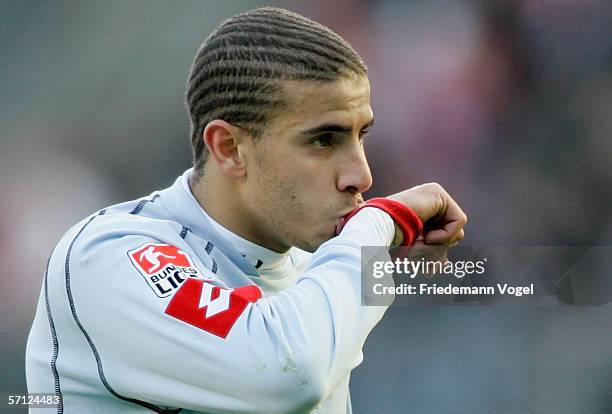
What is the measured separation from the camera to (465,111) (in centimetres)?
466

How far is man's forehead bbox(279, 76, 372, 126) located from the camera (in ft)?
6.19

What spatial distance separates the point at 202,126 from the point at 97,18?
9.73ft

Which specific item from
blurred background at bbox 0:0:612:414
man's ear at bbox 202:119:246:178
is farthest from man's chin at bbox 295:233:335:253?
blurred background at bbox 0:0:612:414

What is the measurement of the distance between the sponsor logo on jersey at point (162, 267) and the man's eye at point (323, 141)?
0.39 m

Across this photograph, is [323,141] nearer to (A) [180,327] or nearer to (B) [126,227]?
(B) [126,227]

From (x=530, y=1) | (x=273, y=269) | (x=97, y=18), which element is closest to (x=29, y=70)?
(x=97, y=18)

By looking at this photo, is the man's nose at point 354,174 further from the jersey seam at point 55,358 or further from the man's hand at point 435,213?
the jersey seam at point 55,358

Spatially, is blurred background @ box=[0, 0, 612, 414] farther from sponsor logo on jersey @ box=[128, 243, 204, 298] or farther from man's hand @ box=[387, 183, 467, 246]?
sponsor logo on jersey @ box=[128, 243, 204, 298]

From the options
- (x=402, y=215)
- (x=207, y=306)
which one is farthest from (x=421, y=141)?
(x=207, y=306)

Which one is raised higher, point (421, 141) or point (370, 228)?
point (421, 141)

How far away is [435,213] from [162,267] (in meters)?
0.61

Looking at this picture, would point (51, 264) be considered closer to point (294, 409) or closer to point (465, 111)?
point (294, 409)

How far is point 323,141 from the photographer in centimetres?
192

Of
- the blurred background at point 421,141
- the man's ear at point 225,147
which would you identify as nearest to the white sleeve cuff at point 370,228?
the man's ear at point 225,147
